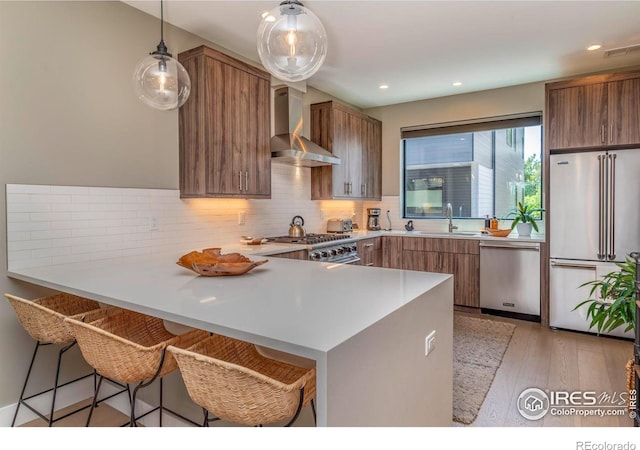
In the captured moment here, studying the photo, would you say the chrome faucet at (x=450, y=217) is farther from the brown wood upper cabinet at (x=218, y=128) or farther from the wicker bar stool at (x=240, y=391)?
the wicker bar stool at (x=240, y=391)

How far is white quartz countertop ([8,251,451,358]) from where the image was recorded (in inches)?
44.0

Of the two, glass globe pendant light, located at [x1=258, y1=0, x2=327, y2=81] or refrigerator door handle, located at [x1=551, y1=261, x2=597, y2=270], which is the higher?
glass globe pendant light, located at [x1=258, y1=0, x2=327, y2=81]

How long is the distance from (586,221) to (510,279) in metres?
0.94

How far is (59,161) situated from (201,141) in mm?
960

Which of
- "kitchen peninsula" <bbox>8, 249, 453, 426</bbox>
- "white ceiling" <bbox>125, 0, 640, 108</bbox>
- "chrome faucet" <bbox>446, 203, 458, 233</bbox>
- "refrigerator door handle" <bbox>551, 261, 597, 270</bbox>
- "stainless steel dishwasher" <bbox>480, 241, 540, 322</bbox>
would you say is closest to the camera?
"kitchen peninsula" <bbox>8, 249, 453, 426</bbox>

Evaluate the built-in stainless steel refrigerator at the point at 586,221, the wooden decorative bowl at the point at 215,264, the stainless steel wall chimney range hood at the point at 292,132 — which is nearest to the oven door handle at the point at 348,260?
the stainless steel wall chimney range hood at the point at 292,132

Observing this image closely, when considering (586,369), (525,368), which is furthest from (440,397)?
(586,369)

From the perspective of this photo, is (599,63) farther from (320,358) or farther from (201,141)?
(320,358)

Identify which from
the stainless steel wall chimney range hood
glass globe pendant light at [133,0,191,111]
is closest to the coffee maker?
the stainless steel wall chimney range hood

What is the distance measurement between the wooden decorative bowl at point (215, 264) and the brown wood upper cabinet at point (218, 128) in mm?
979

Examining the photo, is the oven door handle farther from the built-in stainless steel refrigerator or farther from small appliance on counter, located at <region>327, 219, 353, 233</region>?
the built-in stainless steel refrigerator

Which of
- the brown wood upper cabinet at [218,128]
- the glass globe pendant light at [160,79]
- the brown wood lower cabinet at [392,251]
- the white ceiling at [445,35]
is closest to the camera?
the glass globe pendant light at [160,79]

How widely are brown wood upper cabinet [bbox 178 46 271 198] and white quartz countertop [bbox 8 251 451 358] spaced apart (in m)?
0.91

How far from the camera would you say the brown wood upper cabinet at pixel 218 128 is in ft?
9.76
